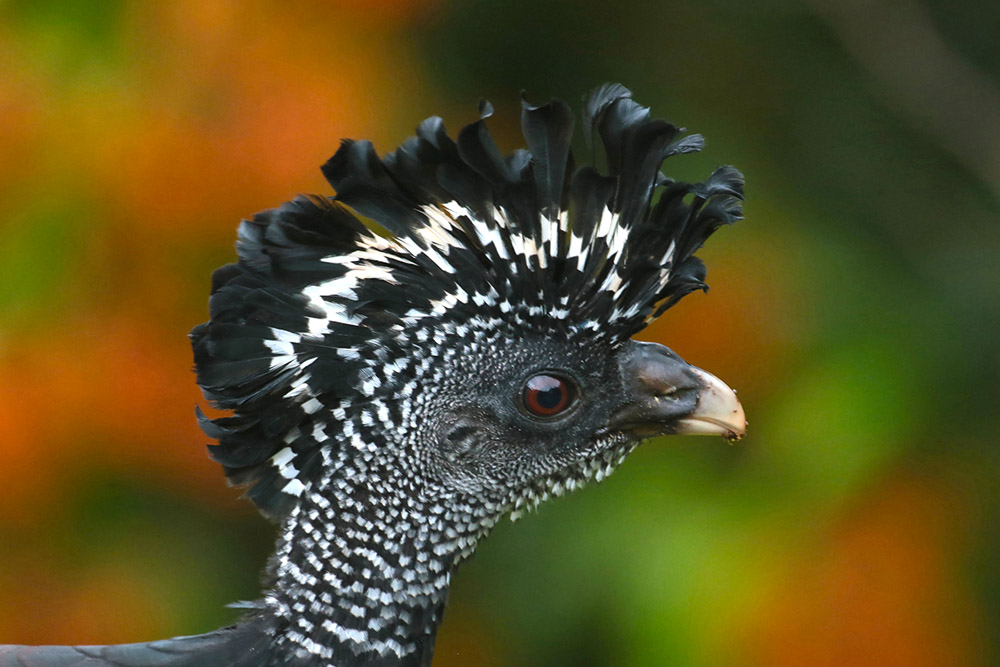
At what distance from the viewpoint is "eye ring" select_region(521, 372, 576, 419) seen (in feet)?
8.98

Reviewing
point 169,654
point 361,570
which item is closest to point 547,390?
point 361,570

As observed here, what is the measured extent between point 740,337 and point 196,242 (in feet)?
8.55

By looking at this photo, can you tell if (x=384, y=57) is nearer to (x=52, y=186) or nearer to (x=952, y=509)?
(x=52, y=186)

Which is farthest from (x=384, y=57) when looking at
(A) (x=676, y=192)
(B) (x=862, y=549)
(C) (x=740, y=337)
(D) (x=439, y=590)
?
(B) (x=862, y=549)

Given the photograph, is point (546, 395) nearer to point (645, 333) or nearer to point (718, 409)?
point (718, 409)

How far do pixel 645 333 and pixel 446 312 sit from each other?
99.7 inches

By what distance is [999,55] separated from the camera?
564 centimetres

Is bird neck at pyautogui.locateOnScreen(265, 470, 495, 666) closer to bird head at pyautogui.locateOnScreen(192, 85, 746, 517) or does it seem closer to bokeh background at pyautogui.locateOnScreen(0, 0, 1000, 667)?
bird head at pyautogui.locateOnScreen(192, 85, 746, 517)

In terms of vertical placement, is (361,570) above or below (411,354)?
below

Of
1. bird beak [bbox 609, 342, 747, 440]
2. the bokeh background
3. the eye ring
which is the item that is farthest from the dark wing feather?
the bokeh background

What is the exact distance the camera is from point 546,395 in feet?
9.01

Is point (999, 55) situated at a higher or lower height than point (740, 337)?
higher

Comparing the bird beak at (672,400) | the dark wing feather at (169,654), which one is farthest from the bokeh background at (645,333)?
the bird beak at (672,400)

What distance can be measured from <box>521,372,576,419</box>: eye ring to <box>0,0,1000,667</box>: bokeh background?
2.14m
